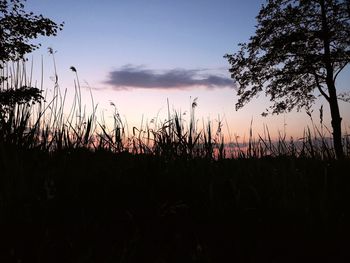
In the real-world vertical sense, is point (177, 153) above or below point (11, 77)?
below

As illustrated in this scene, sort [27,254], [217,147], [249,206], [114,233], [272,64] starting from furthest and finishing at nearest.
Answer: [272,64] → [217,147] → [249,206] → [114,233] → [27,254]

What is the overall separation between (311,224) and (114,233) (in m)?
1.19

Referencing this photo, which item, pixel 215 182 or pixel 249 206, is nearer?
pixel 249 206

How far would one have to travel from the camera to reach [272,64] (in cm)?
2156

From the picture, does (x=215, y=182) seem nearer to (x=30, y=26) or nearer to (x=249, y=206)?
(x=249, y=206)

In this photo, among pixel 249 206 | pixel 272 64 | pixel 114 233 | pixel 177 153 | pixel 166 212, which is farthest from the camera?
pixel 272 64

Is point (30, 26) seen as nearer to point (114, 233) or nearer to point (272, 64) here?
point (272, 64)

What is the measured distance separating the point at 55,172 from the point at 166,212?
1027mm

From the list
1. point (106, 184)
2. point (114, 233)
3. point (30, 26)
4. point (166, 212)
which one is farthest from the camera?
point (30, 26)

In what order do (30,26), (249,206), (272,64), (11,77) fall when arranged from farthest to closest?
(272,64) < (30,26) < (11,77) < (249,206)

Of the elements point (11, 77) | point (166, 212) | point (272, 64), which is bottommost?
point (166, 212)

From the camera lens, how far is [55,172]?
9.20 feet

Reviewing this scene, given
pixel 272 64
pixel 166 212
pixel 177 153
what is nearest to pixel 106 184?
pixel 166 212

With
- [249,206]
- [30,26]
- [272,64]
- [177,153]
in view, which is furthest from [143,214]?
[272,64]
